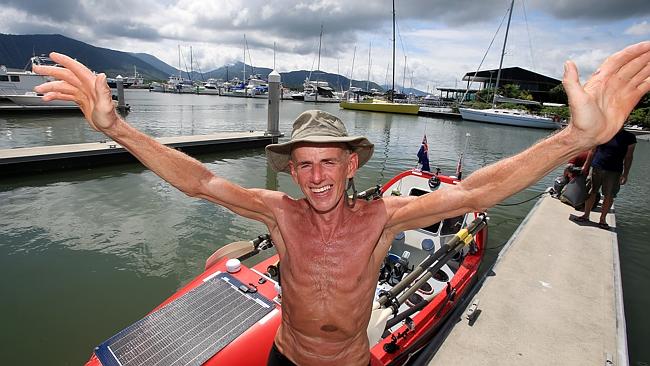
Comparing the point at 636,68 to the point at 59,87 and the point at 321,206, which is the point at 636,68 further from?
the point at 59,87

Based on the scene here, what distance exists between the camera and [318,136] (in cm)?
189

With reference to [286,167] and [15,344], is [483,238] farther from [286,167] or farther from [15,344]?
[15,344]

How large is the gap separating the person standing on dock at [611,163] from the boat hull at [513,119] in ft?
126

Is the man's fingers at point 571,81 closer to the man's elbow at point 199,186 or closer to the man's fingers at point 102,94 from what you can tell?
the man's elbow at point 199,186

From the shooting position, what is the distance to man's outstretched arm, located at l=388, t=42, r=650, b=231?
141cm

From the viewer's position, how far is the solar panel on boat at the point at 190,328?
281cm

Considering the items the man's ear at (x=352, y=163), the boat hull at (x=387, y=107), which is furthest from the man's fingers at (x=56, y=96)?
the boat hull at (x=387, y=107)

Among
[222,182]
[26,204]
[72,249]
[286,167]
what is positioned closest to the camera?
[222,182]

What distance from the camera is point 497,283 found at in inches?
189

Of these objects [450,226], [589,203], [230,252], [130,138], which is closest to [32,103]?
[230,252]

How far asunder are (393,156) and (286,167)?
18350 mm

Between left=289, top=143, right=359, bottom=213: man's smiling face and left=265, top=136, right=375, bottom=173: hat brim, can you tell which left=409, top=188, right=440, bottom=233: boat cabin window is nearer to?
left=265, top=136, right=375, bottom=173: hat brim

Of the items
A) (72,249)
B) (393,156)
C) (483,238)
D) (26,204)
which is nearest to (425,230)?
(483,238)

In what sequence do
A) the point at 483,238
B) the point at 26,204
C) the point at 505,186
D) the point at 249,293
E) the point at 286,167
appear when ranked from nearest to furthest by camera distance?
the point at 505,186 < the point at 286,167 < the point at 249,293 < the point at 483,238 < the point at 26,204
